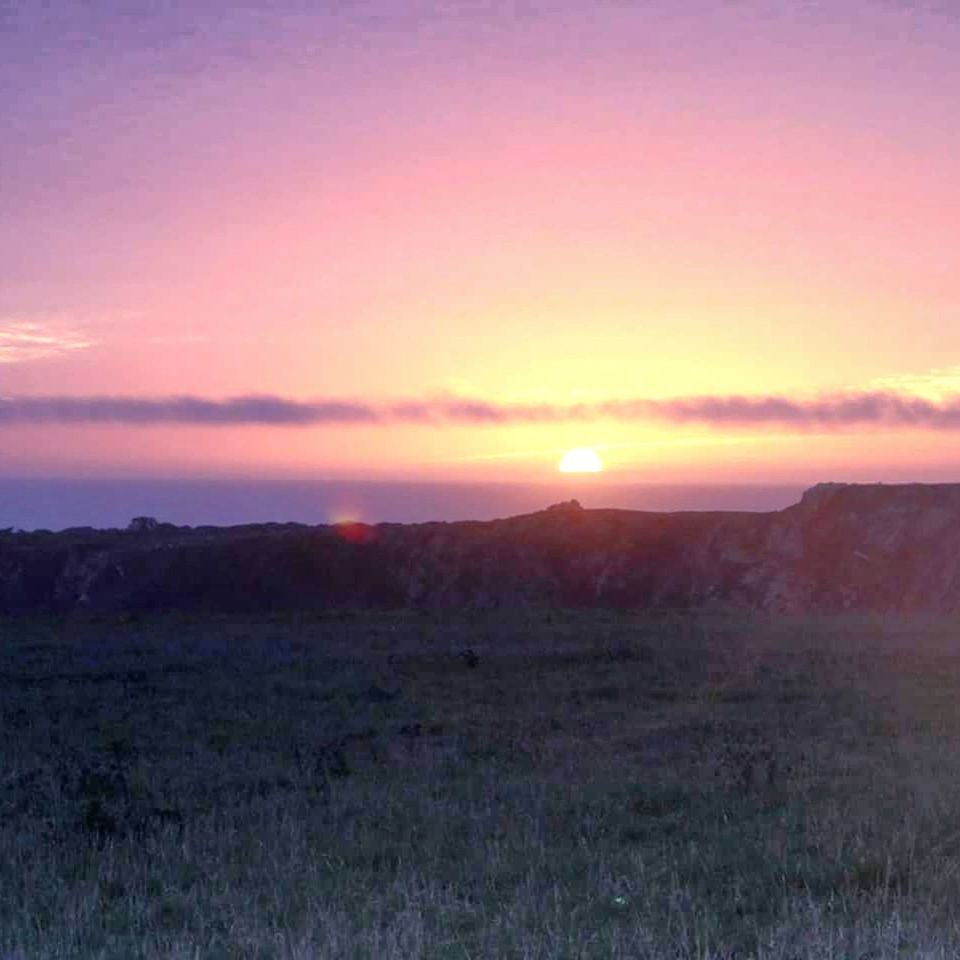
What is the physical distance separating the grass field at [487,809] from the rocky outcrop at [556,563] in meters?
22.2

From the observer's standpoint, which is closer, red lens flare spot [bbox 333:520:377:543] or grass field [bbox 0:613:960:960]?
grass field [bbox 0:613:960:960]

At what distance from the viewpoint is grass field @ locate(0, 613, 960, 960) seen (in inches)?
261

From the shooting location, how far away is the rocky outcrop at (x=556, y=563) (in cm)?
4056

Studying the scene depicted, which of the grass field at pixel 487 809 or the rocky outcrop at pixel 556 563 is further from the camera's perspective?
the rocky outcrop at pixel 556 563

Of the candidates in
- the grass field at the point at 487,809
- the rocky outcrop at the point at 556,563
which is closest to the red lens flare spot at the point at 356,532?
the rocky outcrop at the point at 556,563

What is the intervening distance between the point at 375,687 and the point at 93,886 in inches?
376

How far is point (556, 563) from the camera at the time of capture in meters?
46.5

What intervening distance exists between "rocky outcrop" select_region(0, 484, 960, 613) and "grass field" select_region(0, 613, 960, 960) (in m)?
22.2

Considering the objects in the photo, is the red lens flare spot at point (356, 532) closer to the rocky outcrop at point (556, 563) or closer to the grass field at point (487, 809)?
the rocky outcrop at point (556, 563)

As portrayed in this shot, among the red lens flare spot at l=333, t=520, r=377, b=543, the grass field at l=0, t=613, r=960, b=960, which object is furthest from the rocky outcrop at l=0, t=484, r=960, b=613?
the grass field at l=0, t=613, r=960, b=960

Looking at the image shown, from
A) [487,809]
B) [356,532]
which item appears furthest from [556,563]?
[487,809]

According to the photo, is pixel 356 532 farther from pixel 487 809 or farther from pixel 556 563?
pixel 487 809

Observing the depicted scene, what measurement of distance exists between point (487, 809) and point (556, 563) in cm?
3717

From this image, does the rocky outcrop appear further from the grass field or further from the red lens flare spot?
the grass field
